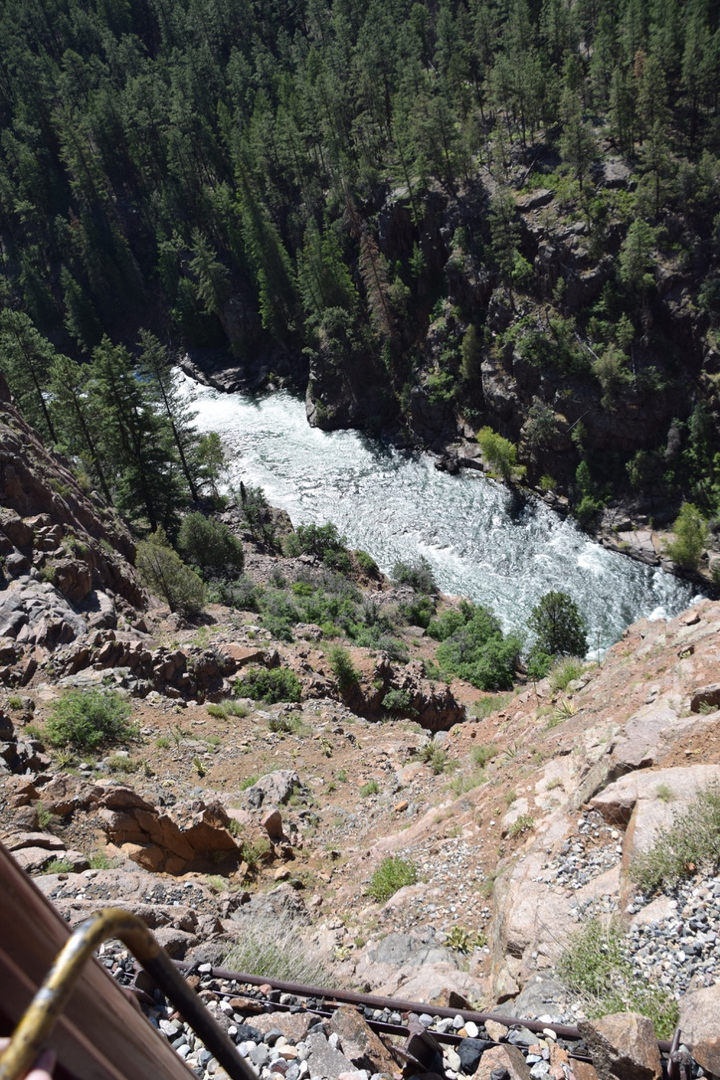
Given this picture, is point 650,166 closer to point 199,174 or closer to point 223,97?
point 199,174

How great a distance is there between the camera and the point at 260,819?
38.1 ft

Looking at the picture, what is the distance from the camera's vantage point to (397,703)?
19.9 meters

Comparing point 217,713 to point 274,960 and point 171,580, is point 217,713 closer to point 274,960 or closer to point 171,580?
point 171,580

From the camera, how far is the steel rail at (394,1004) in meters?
5.09

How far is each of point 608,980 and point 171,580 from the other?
18072 mm

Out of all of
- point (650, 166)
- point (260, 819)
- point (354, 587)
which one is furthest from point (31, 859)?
point (650, 166)

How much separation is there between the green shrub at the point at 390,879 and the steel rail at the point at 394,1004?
4.21 metres

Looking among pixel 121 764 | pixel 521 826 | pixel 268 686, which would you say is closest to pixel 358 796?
pixel 268 686

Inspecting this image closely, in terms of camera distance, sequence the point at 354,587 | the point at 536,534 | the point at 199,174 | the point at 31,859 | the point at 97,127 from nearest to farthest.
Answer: the point at 31,859
the point at 354,587
the point at 536,534
the point at 199,174
the point at 97,127

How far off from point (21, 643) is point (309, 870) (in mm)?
8879

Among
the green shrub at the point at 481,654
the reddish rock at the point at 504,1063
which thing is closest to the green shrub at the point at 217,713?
the green shrub at the point at 481,654

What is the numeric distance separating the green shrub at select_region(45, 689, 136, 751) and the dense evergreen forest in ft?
67.4

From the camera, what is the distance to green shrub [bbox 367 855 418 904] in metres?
9.61

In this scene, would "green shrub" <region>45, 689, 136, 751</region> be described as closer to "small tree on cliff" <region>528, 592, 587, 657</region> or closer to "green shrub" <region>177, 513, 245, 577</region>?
"green shrub" <region>177, 513, 245, 577</region>
